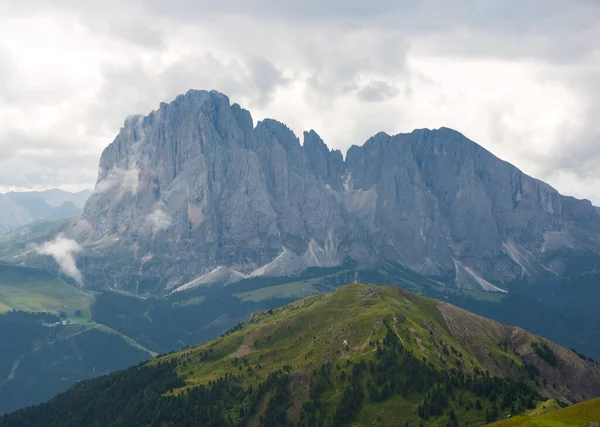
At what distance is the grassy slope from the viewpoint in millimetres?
147250

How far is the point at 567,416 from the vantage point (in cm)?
15200

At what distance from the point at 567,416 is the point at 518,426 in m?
13.1

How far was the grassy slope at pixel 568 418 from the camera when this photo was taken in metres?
147

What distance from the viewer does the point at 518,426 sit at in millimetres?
150250

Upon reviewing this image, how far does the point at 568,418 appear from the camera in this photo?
151 metres
